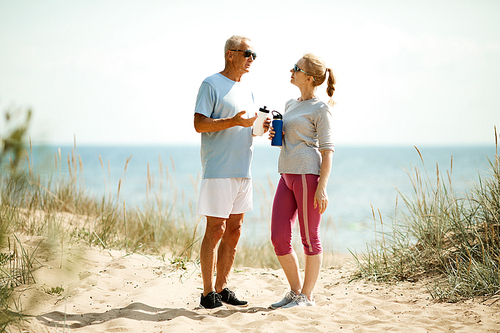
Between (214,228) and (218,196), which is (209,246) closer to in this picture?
(214,228)

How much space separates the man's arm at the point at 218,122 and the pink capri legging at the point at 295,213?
0.60 metres

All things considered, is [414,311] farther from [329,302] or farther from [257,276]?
[257,276]

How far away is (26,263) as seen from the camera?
3.40m

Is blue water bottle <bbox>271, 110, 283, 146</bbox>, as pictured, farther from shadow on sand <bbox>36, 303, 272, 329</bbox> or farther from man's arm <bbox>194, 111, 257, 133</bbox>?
shadow on sand <bbox>36, 303, 272, 329</bbox>

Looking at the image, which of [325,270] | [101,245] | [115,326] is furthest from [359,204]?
[115,326]

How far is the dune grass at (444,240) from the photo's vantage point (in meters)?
3.62

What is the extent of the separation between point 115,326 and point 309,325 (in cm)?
141

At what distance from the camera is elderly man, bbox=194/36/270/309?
3.13 meters

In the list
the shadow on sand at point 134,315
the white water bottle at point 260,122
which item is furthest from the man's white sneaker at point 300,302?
the white water bottle at point 260,122

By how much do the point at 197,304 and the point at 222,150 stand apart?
1380 mm

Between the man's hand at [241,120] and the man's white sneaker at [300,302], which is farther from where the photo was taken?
the man's white sneaker at [300,302]

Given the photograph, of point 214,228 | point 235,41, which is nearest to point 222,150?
point 214,228

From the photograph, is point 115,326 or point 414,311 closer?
point 115,326

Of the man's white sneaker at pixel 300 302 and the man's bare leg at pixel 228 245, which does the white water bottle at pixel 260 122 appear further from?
the man's white sneaker at pixel 300 302
